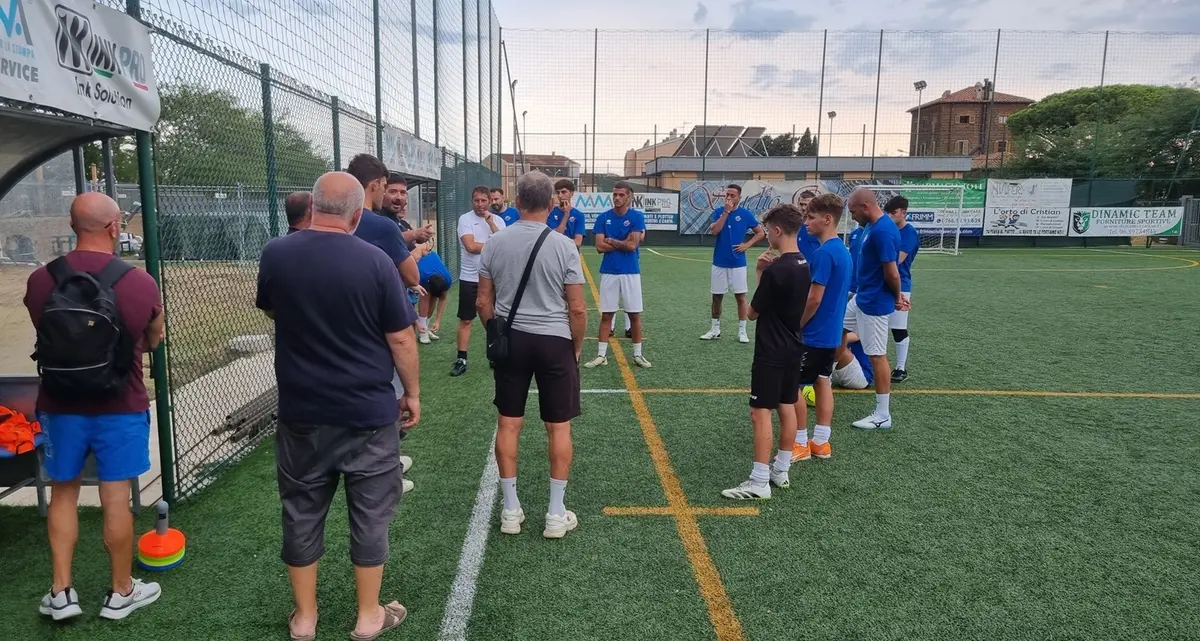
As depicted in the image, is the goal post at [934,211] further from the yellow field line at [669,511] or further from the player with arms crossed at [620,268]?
the yellow field line at [669,511]

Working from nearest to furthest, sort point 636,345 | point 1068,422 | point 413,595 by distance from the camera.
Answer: point 413,595 → point 1068,422 → point 636,345

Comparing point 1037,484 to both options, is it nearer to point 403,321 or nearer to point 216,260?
→ point 403,321

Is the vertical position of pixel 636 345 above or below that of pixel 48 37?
below

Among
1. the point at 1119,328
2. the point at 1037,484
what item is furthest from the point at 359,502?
the point at 1119,328

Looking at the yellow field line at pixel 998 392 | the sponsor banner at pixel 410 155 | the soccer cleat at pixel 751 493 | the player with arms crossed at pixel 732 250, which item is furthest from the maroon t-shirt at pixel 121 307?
the player with arms crossed at pixel 732 250

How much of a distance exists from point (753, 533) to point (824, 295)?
1.66 meters

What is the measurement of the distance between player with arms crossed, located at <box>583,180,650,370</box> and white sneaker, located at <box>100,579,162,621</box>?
479cm

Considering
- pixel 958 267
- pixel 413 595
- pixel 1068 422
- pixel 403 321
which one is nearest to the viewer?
pixel 403 321

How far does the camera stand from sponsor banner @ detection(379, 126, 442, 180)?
29.3 feet

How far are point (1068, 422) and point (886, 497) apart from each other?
2522 millimetres

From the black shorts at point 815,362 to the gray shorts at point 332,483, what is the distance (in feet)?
9.37

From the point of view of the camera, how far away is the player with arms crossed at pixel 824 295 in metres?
4.43

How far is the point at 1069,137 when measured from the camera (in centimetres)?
3550

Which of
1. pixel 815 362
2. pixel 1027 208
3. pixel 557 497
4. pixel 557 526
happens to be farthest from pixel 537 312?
pixel 1027 208
